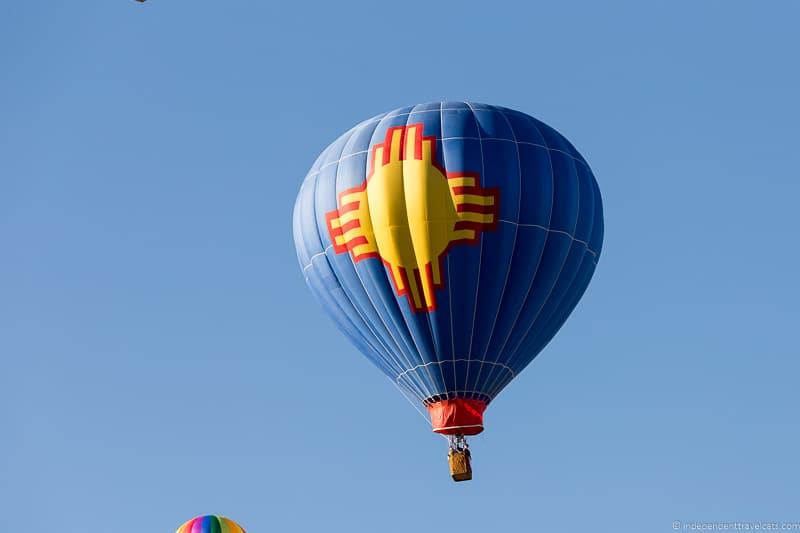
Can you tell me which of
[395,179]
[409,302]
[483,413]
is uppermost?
[395,179]

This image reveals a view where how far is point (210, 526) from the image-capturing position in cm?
4081

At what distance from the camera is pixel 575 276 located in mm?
33562

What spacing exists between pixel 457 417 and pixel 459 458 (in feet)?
2.68

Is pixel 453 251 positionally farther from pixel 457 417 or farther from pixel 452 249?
pixel 457 417

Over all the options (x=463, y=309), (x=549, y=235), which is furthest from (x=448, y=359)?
(x=549, y=235)

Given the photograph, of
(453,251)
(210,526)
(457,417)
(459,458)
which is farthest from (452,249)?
(210,526)

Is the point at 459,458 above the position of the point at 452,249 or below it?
below

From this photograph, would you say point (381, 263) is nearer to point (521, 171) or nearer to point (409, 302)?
point (409, 302)

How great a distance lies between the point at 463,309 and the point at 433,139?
330 centimetres

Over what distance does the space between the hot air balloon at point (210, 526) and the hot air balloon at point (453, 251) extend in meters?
9.30

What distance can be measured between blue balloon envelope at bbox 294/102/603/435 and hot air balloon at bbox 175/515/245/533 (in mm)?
9293

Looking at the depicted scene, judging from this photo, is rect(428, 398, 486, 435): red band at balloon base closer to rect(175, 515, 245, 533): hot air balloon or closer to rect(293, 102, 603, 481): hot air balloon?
rect(293, 102, 603, 481): hot air balloon

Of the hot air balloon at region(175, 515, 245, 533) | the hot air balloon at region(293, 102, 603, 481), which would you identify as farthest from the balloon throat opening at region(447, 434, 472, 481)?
the hot air balloon at region(175, 515, 245, 533)

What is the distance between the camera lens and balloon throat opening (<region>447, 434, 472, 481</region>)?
32406 mm
